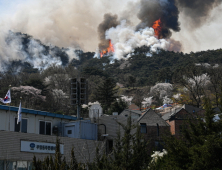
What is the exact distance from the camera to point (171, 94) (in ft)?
323

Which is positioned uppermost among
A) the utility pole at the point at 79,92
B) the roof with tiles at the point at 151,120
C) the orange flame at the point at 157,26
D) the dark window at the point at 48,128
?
the orange flame at the point at 157,26

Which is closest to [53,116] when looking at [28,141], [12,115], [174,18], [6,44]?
[12,115]

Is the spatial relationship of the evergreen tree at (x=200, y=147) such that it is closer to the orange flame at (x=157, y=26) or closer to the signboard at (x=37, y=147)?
the signboard at (x=37, y=147)

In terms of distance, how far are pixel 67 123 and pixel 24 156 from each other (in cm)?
794

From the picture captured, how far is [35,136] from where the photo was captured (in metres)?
22.3

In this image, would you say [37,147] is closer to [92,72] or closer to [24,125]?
[24,125]

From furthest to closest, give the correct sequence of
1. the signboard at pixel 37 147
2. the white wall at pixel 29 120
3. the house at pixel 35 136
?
the white wall at pixel 29 120
the signboard at pixel 37 147
the house at pixel 35 136

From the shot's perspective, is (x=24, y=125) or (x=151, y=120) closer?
(x=24, y=125)

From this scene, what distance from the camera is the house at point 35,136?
20.0 meters

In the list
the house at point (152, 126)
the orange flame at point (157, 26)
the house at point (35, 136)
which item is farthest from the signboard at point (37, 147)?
the orange flame at point (157, 26)

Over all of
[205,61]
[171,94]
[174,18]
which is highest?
[174,18]

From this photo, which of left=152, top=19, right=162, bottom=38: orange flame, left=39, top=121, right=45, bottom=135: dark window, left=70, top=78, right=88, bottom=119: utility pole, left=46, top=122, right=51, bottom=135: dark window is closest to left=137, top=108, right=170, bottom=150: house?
left=70, top=78, right=88, bottom=119: utility pole

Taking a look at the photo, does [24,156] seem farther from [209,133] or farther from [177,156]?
[209,133]

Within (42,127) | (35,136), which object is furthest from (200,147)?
(42,127)
